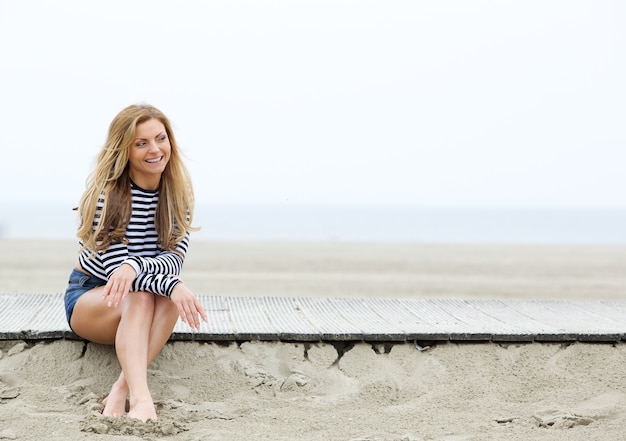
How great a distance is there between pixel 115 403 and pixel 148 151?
3.15ft

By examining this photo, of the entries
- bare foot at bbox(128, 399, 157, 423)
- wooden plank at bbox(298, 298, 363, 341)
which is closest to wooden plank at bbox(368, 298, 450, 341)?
wooden plank at bbox(298, 298, 363, 341)

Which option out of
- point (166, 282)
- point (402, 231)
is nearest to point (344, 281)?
point (166, 282)

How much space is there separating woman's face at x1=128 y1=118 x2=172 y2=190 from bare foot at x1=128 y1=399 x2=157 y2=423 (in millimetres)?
A: 864

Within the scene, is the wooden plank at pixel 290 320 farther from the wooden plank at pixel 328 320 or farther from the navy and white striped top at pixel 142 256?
the navy and white striped top at pixel 142 256

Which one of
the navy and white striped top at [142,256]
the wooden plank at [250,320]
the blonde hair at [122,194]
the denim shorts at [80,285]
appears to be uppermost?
the blonde hair at [122,194]

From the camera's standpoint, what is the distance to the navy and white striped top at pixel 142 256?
2.86 metres

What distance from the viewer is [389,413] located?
2949 mm

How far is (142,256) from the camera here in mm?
3068

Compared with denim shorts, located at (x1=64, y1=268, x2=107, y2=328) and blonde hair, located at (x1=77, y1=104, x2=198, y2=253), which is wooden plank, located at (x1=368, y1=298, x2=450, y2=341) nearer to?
blonde hair, located at (x1=77, y1=104, x2=198, y2=253)

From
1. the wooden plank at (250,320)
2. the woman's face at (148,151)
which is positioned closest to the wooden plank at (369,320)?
the wooden plank at (250,320)

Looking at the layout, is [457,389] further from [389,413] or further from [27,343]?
[27,343]

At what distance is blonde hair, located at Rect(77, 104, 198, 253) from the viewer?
9.66 ft

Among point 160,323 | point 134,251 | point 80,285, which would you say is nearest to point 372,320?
point 160,323

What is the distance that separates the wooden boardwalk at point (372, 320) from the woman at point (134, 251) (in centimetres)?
36
